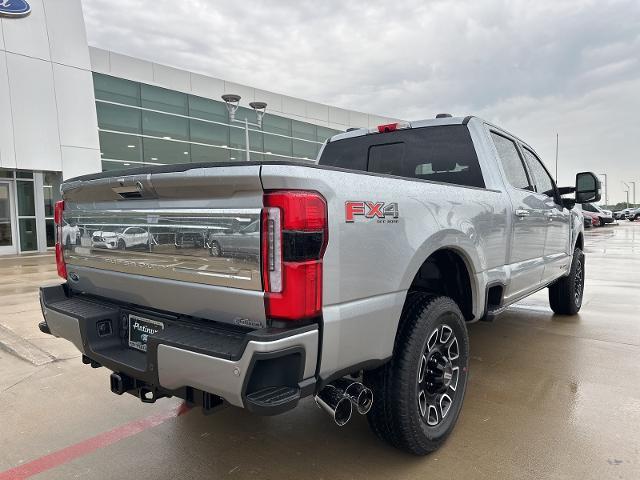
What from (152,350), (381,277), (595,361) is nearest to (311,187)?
(381,277)

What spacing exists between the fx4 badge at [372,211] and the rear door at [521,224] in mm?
1707

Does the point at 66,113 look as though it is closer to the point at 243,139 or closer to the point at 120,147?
the point at 120,147

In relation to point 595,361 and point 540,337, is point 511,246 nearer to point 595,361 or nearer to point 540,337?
point 595,361

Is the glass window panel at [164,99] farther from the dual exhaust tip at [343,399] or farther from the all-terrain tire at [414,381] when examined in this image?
the dual exhaust tip at [343,399]

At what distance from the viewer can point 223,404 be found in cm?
218

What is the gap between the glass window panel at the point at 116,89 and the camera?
18234 mm

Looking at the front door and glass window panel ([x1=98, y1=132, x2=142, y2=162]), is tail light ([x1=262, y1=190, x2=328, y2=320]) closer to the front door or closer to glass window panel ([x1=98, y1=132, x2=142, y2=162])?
the front door

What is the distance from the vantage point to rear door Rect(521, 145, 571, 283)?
14.9ft

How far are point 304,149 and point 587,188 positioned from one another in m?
23.4

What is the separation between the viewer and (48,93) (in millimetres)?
14891

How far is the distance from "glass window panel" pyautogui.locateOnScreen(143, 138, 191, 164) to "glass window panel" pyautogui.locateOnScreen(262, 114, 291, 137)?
17.6 feet

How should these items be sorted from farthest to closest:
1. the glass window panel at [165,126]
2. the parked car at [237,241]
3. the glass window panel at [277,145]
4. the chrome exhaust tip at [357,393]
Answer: the glass window panel at [277,145], the glass window panel at [165,126], the chrome exhaust tip at [357,393], the parked car at [237,241]

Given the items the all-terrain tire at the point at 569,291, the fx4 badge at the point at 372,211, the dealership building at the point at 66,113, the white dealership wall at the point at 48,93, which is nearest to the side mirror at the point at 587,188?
the all-terrain tire at the point at 569,291

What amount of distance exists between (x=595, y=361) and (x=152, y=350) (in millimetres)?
3839
